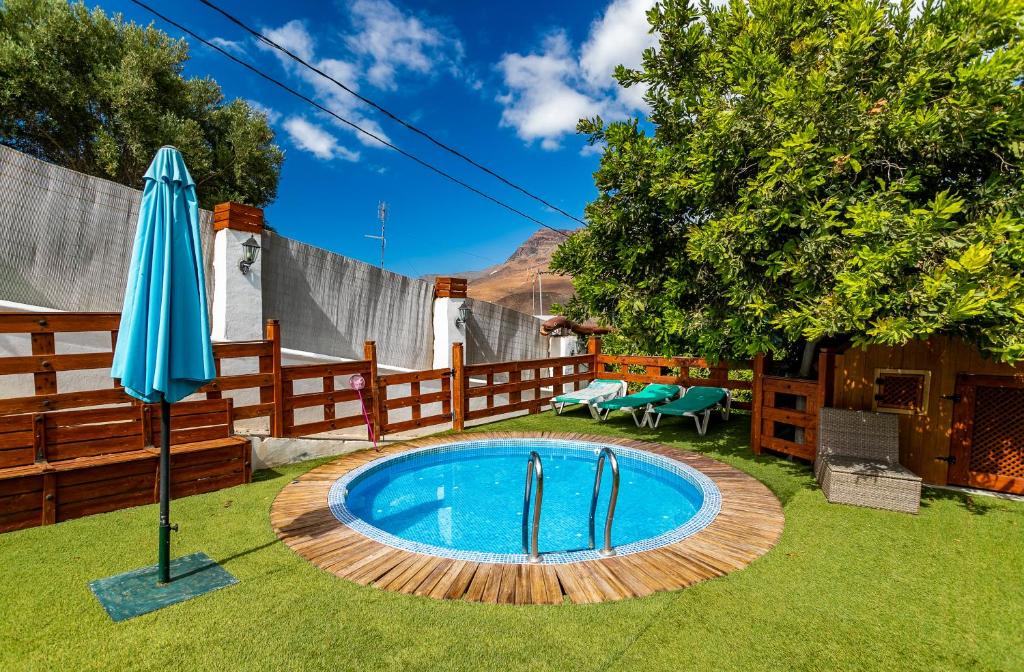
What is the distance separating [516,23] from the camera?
19641 mm

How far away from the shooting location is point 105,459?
4734 mm

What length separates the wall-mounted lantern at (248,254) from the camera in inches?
287

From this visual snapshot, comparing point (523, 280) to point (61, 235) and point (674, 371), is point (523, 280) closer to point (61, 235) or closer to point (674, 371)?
point (674, 371)

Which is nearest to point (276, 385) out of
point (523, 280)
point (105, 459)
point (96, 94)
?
point (105, 459)

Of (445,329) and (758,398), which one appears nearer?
(758,398)

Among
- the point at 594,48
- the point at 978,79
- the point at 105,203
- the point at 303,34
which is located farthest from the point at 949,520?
the point at 594,48

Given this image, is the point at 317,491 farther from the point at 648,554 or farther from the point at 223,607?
the point at 648,554

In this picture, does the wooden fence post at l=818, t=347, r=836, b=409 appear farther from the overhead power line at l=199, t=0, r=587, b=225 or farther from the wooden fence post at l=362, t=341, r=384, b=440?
the wooden fence post at l=362, t=341, r=384, b=440

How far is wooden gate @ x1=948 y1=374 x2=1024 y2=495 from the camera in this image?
5301 millimetres

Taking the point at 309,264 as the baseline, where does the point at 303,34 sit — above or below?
above

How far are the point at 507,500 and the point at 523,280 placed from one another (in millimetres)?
90873

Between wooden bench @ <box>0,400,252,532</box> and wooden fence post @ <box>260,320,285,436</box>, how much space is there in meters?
0.85

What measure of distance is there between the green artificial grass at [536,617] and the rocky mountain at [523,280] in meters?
61.3

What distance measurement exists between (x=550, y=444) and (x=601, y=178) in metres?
4.12
